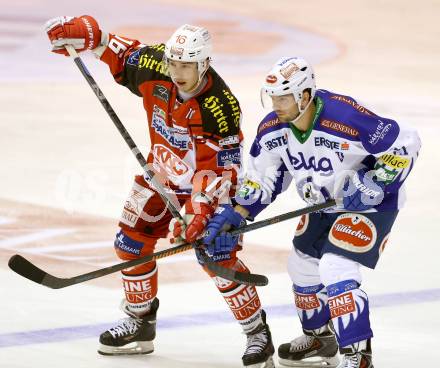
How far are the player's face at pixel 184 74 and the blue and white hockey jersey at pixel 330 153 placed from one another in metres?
0.36

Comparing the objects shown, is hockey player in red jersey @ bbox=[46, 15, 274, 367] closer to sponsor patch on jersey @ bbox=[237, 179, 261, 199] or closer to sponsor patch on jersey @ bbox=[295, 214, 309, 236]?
sponsor patch on jersey @ bbox=[237, 179, 261, 199]

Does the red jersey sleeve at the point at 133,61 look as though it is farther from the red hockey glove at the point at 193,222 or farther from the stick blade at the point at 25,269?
the stick blade at the point at 25,269

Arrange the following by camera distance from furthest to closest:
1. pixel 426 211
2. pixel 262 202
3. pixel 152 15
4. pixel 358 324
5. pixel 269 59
Answer: 1. pixel 152 15
2. pixel 269 59
3. pixel 426 211
4. pixel 262 202
5. pixel 358 324

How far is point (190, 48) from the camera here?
5.47m

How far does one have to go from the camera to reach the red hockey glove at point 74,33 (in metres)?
5.98

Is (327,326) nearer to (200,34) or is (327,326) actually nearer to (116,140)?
(200,34)

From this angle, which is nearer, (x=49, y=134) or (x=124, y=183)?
(x=124, y=183)

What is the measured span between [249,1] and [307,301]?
9.29m

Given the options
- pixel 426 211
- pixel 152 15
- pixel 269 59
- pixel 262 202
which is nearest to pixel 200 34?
pixel 262 202

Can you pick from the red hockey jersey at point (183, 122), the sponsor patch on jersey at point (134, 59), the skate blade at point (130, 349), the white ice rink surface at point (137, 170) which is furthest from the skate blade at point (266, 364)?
the sponsor patch on jersey at point (134, 59)

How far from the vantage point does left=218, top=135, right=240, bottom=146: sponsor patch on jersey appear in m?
5.48

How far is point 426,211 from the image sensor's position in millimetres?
8234

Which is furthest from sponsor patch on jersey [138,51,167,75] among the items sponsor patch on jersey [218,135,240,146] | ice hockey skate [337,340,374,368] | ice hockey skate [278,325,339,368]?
ice hockey skate [337,340,374,368]

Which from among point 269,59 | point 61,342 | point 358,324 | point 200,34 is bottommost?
point 269,59
